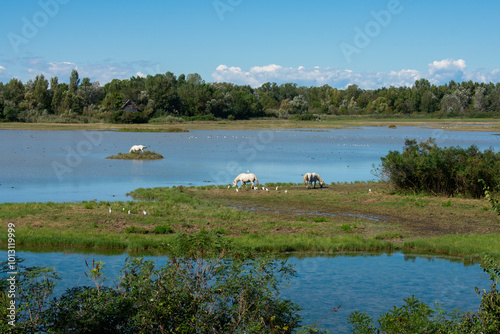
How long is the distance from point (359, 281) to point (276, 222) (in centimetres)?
703

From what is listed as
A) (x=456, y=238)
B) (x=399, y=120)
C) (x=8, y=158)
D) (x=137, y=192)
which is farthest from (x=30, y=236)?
(x=399, y=120)

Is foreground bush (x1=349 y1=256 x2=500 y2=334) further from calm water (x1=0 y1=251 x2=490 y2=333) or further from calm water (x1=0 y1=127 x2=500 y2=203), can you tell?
calm water (x1=0 y1=127 x2=500 y2=203)

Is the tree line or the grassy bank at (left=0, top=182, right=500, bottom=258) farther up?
the tree line

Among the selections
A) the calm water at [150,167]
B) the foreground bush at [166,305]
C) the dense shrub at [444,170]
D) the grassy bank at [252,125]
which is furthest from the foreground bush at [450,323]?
the grassy bank at [252,125]

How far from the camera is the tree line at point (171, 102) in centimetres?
12312

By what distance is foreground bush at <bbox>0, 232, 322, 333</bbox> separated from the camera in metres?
9.32

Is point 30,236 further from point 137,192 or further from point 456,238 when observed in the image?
point 456,238

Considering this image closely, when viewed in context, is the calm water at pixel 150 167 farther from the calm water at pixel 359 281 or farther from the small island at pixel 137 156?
the calm water at pixel 359 281

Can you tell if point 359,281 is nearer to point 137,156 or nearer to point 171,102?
point 137,156

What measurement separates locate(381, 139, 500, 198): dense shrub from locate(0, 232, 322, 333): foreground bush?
2167 centimetres

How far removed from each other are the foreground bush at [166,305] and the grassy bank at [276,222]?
7.44 meters

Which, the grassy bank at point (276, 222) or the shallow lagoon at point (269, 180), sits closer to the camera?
the shallow lagoon at point (269, 180)

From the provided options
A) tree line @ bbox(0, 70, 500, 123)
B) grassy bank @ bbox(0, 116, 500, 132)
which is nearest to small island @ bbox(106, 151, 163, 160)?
grassy bank @ bbox(0, 116, 500, 132)

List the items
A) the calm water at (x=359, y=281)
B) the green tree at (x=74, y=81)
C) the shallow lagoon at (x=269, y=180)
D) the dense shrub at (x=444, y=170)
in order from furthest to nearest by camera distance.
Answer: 1. the green tree at (x=74, y=81)
2. the dense shrub at (x=444, y=170)
3. the shallow lagoon at (x=269, y=180)
4. the calm water at (x=359, y=281)
